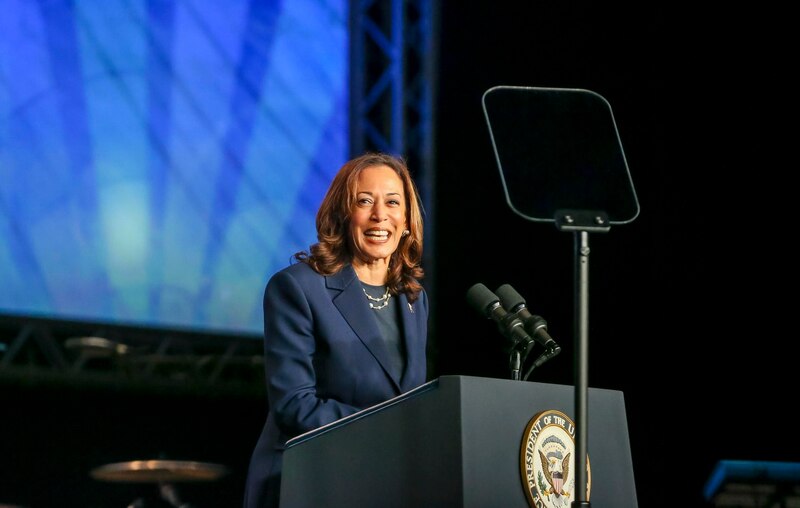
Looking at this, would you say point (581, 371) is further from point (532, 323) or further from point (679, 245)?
point (679, 245)

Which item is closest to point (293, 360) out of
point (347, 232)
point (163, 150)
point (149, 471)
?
point (347, 232)

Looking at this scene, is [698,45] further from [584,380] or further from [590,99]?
[584,380]

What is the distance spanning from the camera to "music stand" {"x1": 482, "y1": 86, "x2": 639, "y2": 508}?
1646mm

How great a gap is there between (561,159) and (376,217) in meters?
0.60

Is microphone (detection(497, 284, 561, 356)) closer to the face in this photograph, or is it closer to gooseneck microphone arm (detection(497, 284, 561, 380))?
gooseneck microphone arm (detection(497, 284, 561, 380))

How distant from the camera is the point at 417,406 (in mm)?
1637

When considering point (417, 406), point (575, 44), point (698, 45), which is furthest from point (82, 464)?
point (417, 406)

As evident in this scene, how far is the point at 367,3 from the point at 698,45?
173 centimetres

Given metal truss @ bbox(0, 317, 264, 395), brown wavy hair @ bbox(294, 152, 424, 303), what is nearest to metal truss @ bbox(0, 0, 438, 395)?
Result: metal truss @ bbox(0, 317, 264, 395)

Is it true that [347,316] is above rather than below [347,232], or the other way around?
below

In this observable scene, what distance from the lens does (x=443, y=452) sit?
5.19 feet

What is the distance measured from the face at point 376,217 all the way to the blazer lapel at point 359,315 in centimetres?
9

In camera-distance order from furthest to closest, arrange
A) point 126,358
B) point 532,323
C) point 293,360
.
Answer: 1. point 126,358
2. point 293,360
3. point 532,323

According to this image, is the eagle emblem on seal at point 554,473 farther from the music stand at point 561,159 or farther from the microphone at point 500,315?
the microphone at point 500,315
